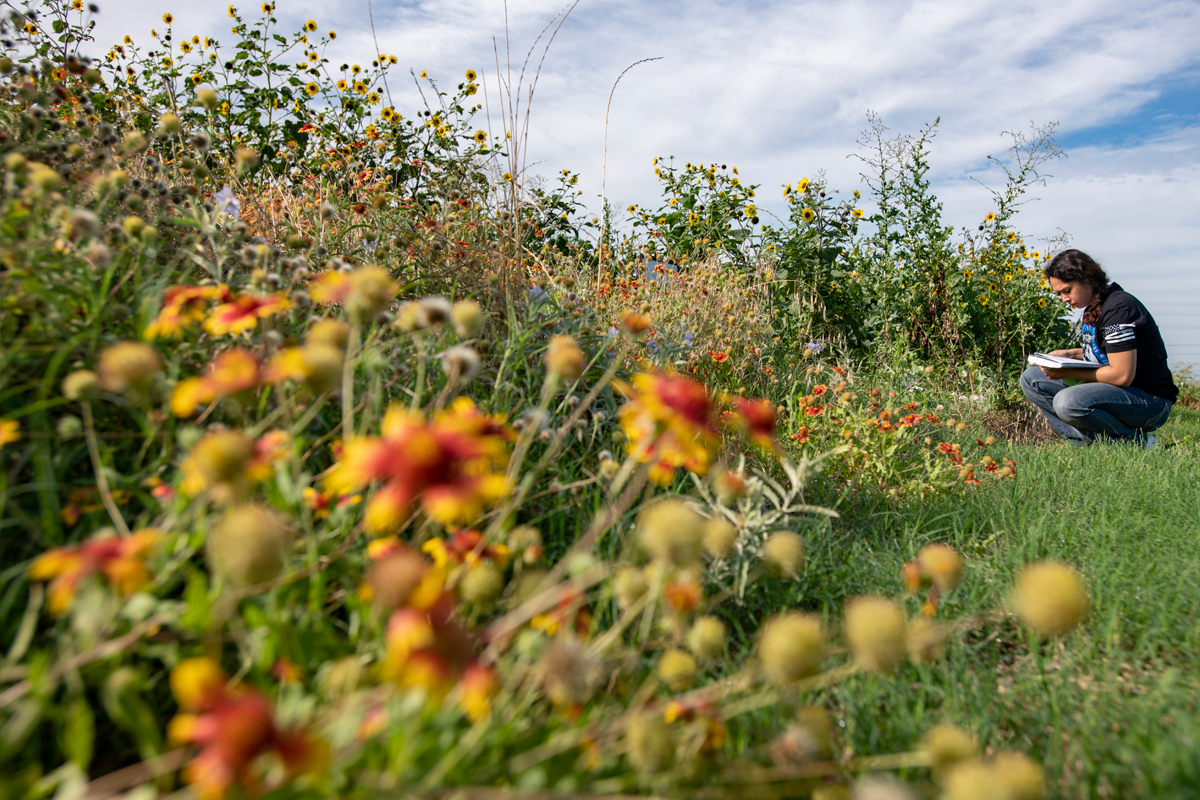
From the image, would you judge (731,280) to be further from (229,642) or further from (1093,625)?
(229,642)

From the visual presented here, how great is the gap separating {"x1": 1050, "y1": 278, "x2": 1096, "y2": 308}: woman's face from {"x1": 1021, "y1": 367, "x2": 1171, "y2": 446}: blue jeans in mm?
562

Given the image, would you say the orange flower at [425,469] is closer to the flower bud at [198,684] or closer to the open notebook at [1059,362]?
the flower bud at [198,684]

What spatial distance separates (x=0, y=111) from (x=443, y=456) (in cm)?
218

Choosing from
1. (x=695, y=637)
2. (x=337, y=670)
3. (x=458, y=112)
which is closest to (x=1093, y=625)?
(x=695, y=637)

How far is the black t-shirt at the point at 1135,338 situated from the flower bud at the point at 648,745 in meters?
4.76

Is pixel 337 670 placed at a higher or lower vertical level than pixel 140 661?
higher

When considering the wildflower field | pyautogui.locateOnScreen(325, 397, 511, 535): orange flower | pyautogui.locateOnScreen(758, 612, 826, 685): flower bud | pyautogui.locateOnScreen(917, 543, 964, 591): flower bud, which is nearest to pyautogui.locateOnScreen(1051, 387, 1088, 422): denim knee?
the wildflower field

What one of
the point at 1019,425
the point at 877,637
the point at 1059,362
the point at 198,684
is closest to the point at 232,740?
the point at 198,684

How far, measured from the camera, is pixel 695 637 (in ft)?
3.19

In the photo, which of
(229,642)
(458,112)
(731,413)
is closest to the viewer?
A: (229,642)

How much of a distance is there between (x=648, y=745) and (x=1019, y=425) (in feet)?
19.0

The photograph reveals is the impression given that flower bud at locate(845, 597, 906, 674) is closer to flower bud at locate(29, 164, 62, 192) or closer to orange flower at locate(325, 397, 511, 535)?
orange flower at locate(325, 397, 511, 535)

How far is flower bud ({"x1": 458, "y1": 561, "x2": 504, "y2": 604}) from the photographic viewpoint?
0.95 meters

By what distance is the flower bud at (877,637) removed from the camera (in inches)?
30.2
